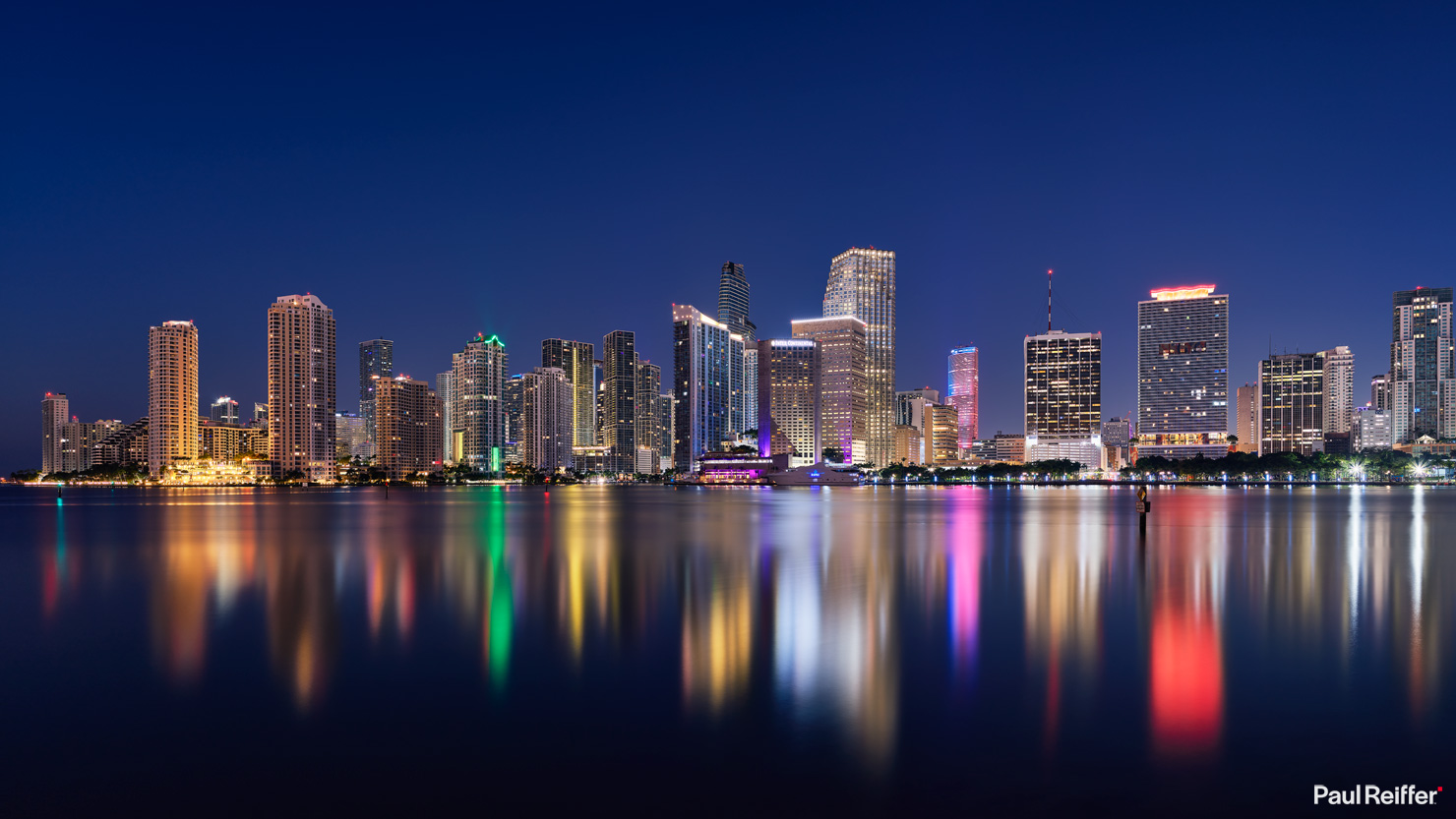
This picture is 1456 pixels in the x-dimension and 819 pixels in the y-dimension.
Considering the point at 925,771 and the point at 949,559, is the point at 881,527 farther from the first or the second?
the point at 925,771

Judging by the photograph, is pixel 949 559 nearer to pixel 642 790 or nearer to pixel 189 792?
pixel 642 790

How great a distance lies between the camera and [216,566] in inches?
1336

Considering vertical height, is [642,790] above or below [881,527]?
above

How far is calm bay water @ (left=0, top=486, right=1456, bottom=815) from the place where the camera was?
9.64 m

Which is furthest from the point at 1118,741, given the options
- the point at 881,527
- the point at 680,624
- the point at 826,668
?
the point at 881,527

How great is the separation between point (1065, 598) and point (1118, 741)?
43.7 ft

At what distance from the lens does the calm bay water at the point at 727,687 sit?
9641 millimetres

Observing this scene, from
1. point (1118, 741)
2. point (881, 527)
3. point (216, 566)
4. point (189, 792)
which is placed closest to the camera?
point (189, 792)

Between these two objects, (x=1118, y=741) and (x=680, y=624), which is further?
(x=680, y=624)

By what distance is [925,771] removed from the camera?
9.94m

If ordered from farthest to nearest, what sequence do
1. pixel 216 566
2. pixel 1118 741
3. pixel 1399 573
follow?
1. pixel 216 566
2. pixel 1399 573
3. pixel 1118 741

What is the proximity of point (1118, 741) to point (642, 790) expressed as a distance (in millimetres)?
6502

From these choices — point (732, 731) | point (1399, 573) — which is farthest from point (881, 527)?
point (732, 731)

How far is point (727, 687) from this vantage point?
13789 mm
